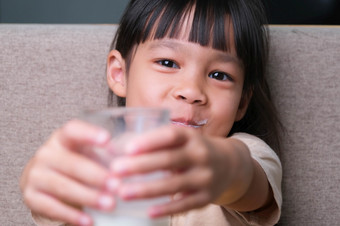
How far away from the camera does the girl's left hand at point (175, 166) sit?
0.41 meters

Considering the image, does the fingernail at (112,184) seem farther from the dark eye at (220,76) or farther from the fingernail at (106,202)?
the dark eye at (220,76)

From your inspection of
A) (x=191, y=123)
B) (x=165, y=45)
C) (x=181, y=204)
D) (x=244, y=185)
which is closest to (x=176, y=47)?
(x=165, y=45)

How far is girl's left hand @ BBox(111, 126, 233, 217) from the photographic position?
0.41 meters

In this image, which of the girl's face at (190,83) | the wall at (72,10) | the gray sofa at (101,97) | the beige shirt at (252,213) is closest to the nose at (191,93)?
A: the girl's face at (190,83)

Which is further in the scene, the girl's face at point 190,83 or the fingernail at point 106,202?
the girl's face at point 190,83

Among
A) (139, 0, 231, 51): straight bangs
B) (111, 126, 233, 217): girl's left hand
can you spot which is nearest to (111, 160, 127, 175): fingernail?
(111, 126, 233, 217): girl's left hand

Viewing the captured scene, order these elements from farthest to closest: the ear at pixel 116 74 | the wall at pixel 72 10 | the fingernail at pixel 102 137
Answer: the wall at pixel 72 10 < the ear at pixel 116 74 < the fingernail at pixel 102 137

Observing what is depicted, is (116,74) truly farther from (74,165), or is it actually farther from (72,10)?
(72,10)

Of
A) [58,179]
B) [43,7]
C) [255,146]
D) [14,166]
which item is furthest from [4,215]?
[43,7]

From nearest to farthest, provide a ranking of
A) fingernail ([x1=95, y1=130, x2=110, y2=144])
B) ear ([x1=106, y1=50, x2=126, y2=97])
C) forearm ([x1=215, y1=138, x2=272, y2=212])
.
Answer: fingernail ([x1=95, y1=130, x2=110, y2=144])
forearm ([x1=215, y1=138, x2=272, y2=212])
ear ([x1=106, y1=50, x2=126, y2=97])

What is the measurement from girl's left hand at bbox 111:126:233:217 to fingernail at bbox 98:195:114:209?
0.01m

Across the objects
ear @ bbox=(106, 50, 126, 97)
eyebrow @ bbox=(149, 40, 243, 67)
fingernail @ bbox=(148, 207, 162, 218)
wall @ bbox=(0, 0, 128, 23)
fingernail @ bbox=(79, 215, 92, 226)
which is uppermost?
fingernail @ bbox=(148, 207, 162, 218)

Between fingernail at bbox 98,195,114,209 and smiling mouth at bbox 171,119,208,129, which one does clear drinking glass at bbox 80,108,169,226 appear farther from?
smiling mouth at bbox 171,119,208,129

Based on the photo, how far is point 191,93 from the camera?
35.1 inches
